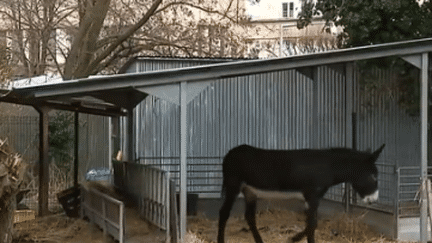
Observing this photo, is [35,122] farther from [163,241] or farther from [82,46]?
[163,241]

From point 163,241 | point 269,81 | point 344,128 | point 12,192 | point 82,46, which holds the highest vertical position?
point 82,46

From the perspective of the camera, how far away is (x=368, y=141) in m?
10.2

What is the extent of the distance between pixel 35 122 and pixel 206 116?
6797 millimetres

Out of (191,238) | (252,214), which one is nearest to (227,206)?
(252,214)

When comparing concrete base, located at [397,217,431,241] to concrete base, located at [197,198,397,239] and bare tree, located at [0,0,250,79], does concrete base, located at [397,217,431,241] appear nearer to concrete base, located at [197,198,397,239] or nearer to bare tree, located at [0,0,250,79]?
concrete base, located at [197,198,397,239]

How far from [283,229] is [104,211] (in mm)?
2738

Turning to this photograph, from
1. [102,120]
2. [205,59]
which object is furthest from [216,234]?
[102,120]

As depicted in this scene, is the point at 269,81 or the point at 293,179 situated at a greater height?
the point at 269,81

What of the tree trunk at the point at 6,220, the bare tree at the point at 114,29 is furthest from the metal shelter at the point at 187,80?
the bare tree at the point at 114,29

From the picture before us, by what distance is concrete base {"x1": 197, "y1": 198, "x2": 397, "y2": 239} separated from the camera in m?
8.48

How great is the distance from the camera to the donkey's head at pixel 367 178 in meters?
8.45

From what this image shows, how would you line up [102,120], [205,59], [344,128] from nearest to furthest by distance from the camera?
[344,128] < [205,59] < [102,120]

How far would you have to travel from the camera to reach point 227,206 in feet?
28.0

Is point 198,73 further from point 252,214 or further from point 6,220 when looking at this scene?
point 6,220
